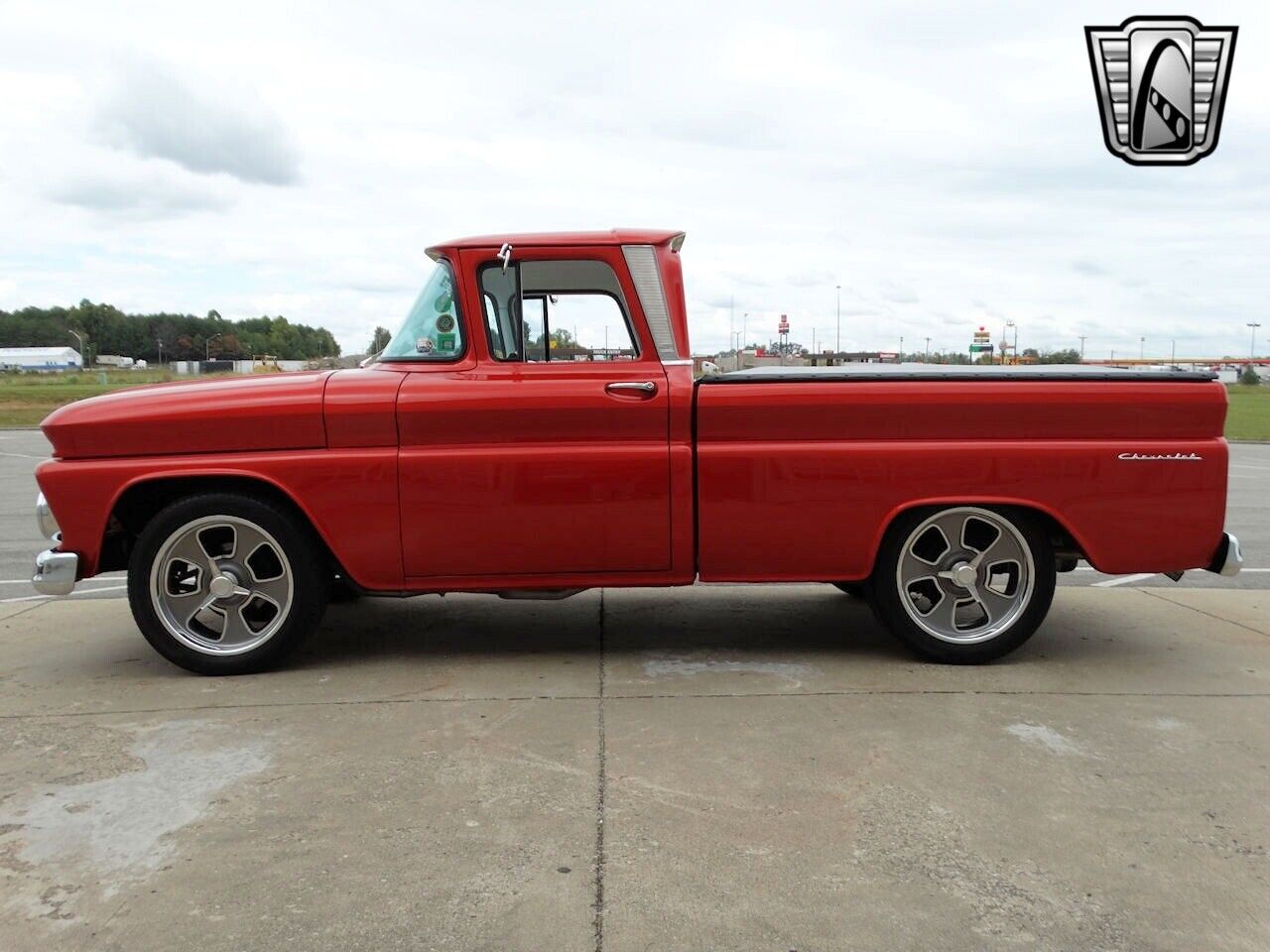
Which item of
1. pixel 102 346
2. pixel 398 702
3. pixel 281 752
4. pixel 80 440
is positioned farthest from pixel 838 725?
pixel 102 346

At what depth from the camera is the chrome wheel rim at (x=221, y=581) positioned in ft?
14.9

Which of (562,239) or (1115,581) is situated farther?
(1115,581)

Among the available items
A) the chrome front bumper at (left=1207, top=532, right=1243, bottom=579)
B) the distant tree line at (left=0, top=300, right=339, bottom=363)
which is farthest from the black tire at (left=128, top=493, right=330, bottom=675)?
the distant tree line at (left=0, top=300, right=339, bottom=363)

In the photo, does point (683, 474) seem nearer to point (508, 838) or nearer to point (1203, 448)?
point (508, 838)

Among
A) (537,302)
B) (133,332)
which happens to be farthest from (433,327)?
(133,332)

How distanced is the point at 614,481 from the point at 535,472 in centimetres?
35

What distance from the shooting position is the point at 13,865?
2.84 metres

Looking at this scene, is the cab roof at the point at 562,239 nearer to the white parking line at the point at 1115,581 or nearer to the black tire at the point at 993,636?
the black tire at the point at 993,636

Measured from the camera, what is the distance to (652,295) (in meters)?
4.70

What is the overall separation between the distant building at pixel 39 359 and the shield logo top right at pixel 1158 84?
423 feet

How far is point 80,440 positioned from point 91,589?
9.09 feet

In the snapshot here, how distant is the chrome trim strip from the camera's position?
4672 millimetres

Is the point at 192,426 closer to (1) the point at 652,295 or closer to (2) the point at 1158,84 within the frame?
(1) the point at 652,295

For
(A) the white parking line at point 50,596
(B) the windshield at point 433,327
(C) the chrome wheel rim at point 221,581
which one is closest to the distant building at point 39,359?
(A) the white parking line at point 50,596
